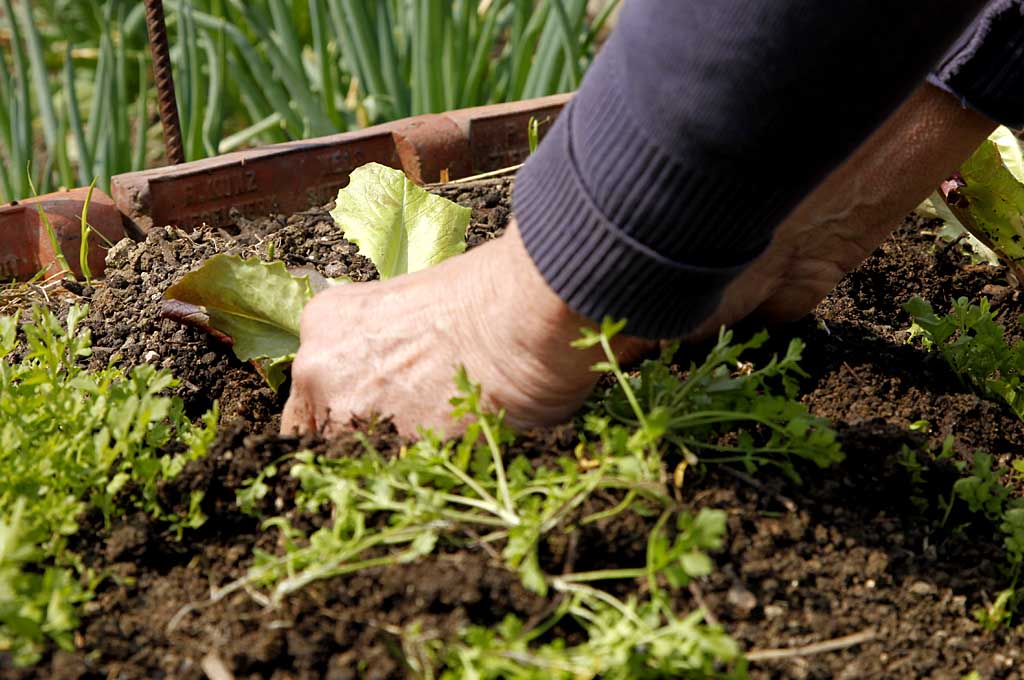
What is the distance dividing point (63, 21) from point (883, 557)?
12.0 feet

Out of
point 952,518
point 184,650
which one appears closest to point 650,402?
point 952,518

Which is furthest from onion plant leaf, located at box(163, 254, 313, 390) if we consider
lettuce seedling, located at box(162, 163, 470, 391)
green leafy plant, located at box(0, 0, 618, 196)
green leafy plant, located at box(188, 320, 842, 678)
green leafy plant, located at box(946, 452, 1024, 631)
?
green leafy plant, located at box(0, 0, 618, 196)

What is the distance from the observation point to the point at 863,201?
5.28 ft

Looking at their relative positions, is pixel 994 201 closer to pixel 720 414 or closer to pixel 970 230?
pixel 970 230

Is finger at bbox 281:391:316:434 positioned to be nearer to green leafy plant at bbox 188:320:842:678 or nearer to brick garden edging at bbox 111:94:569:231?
green leafy plant at bbox 188:320:842:678

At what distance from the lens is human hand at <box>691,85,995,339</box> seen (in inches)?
61.2

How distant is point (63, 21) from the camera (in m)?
3.92

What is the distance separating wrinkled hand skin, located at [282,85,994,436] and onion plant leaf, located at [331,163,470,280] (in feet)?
1.01

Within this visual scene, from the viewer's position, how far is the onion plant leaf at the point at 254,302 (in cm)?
153

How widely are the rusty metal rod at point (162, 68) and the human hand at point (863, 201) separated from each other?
121cm

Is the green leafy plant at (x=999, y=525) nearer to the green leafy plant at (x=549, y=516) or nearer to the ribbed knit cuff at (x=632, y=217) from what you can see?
the green leafy plant at (x=549, y=516)

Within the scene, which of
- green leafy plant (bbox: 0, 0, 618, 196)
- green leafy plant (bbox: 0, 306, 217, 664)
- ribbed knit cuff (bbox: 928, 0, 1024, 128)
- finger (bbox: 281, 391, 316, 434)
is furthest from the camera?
green leafy plant (bbox: 0, 0, 618, 196)

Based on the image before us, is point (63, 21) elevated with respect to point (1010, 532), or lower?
lower

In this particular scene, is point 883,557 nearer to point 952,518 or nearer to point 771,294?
A: point 952,518
